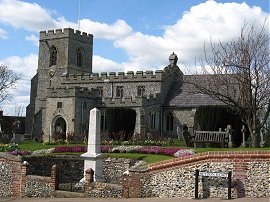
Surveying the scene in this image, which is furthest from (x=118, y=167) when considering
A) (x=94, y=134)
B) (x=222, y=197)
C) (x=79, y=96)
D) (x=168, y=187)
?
(x=79, y=96)

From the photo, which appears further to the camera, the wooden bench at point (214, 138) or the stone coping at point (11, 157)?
the wooden bench at point (214, 138)

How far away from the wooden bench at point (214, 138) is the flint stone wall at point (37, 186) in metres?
10.6

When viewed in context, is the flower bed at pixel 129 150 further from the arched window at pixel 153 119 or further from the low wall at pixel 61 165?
the arched window at pixel 153 119

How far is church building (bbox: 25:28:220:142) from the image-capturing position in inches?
1614

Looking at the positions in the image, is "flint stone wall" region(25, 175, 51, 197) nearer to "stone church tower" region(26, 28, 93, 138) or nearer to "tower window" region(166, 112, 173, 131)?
"tower window" region(166, 112, 173, 131)

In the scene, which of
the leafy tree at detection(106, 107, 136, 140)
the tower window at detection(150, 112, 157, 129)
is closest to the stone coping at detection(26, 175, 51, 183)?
the leafy tree at detection(106, 107, 136, 140)

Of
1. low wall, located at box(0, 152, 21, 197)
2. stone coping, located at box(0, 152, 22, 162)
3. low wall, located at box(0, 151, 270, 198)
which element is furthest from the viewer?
stone coping, located at box(0, 152, 22, 162)

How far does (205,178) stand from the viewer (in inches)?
516

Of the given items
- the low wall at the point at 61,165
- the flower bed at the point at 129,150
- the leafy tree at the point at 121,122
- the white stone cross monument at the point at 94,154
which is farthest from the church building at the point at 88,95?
the white stone cross monument at the point at 94,154

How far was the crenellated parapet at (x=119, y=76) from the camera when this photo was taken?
1762 inches

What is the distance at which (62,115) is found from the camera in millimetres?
41062

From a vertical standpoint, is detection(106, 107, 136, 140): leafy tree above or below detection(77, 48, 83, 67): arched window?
below

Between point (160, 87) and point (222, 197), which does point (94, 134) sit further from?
point (160, 87)

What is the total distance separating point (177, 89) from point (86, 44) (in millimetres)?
17063
